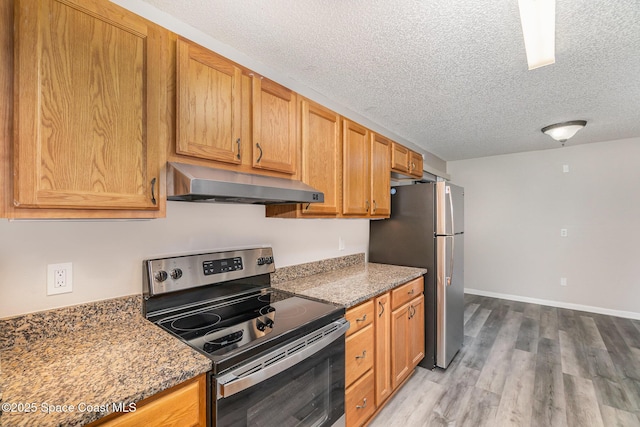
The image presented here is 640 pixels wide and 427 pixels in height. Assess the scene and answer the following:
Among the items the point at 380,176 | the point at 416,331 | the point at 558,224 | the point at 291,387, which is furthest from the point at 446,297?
the point at 558,224

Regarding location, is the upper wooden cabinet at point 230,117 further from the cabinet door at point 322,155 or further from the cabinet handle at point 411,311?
the cabinet handle at point 411,311

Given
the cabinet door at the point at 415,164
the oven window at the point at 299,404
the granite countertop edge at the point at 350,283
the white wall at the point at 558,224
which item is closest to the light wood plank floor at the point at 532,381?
the white wall at the point at 558,224

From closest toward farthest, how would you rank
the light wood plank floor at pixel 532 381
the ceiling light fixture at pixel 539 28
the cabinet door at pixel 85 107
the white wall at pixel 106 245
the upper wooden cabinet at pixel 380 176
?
1. the cabinet door at pixel 85 107
2. the white wall at pixel 106 245
3. the ceiling light fixture at pixel 539 28
4. the light wood plank floor at pixel 532 381
5. the upper wooden cabinet at pixel 380 176

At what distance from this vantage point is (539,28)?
1.39m

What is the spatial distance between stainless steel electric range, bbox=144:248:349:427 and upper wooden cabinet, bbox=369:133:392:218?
1.20 metres

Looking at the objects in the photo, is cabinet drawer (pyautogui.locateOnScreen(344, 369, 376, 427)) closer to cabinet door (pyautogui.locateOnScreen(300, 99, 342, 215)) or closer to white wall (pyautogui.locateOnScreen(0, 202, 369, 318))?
white wall (pyautogui.locateOnScreen(0, 202, 369, 318))

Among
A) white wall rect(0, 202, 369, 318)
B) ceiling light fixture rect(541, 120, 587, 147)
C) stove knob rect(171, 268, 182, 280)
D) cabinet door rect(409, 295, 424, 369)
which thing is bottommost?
cabinet door rect(409, 295, 424, 369)

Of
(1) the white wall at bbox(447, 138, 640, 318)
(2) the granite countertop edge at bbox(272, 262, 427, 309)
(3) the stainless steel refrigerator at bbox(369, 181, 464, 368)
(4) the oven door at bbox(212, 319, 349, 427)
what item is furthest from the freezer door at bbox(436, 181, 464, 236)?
(1) the white wall at bbox(447, 138, 640, 318)

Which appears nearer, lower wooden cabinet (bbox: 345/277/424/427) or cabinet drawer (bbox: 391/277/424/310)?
lower wooden cabinet (bbox: 345/277/424/427)

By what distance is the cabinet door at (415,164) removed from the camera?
3.31 m

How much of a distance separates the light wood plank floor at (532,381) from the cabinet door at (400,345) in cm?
17

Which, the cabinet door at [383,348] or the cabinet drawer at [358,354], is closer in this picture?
the cabinet drawer at [358,354]

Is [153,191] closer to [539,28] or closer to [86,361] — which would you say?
[86,361]

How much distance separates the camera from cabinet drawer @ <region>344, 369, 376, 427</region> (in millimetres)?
1735
